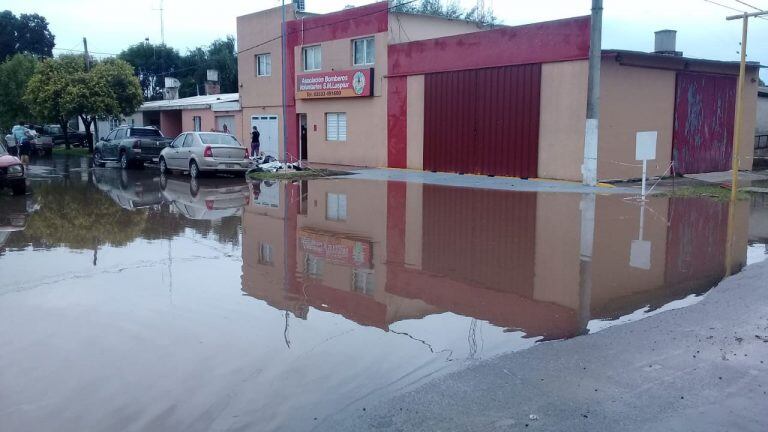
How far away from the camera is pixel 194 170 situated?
23.6 m

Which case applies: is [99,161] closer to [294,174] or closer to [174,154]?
[174,154]

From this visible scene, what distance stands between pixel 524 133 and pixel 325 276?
14.8 meters

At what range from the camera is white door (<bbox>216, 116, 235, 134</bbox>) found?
123ft

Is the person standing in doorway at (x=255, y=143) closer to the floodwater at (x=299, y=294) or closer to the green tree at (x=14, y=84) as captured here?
the floodwater at (x=299, y=294)

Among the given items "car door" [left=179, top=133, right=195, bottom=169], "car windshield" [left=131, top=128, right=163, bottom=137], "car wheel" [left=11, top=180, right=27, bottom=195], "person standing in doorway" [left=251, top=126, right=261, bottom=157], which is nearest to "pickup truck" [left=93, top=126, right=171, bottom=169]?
"car windshield" [left=131, top=128, right=163, bottom=137]

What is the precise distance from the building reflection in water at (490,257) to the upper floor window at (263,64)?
725 inches

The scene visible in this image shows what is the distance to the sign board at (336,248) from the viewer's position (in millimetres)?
9984

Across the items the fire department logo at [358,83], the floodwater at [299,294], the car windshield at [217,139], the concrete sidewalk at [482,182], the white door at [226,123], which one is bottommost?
the floodwater at [299,294]

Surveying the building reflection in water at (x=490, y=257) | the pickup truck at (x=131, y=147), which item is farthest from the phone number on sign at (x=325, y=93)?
the building reflection in water at (x=490, y=257)

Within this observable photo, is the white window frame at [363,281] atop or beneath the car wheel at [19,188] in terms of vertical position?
beneath

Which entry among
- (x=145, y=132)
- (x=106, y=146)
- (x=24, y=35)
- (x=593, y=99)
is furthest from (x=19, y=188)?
(x=24, y=35)

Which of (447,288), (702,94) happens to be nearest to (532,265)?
(447,288)

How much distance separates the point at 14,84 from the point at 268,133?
21606 millimetres

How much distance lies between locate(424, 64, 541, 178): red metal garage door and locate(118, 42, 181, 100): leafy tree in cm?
5017
